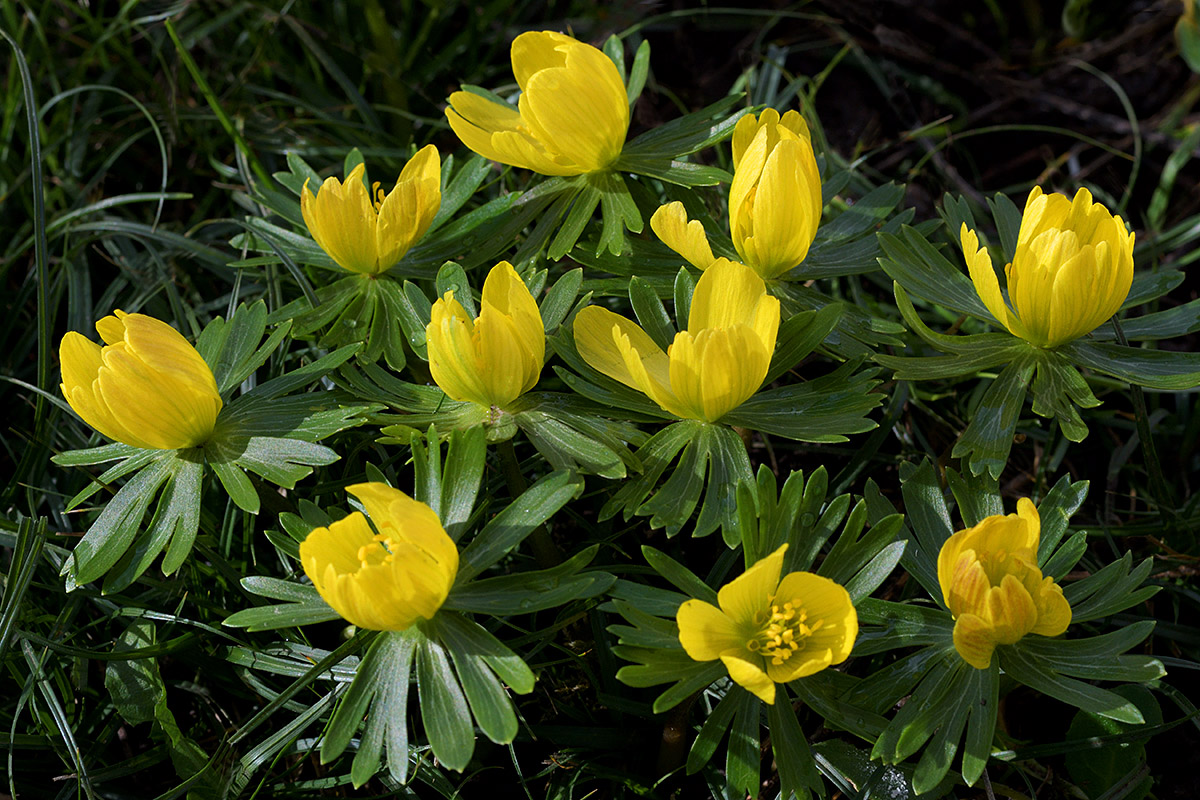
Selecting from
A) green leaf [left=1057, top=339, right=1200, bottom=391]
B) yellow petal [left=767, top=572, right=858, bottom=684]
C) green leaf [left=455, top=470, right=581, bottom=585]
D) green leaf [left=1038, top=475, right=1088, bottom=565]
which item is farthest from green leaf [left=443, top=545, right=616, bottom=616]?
green leaf [left=1057, top=339, right=1200, bottom=391]

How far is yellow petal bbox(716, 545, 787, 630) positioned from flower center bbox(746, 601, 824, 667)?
14 millimetres

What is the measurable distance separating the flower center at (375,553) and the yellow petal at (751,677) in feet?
1.55

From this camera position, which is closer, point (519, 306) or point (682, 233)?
point (519, 306)

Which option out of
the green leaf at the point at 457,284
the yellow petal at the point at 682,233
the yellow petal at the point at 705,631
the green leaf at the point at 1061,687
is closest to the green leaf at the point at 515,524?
the yellow petal at the point at 705,631

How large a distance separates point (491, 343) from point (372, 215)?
0.47 m

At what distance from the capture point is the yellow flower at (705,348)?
154cm

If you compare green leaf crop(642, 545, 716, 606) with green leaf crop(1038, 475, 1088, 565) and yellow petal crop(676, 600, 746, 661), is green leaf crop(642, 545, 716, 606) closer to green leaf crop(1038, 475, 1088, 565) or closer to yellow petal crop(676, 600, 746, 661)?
yellow petal crop(676, 600, 746, 661)

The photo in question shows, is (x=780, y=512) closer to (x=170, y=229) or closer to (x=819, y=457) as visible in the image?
(x=819, y=457)

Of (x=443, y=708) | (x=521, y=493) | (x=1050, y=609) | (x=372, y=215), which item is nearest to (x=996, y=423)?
(x=1050, y=609)

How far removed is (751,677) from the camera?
133 centimetres

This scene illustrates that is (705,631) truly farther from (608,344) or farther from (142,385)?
(142,385)

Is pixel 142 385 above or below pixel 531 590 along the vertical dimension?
above

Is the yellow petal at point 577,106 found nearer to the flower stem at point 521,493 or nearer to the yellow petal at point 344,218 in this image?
the yellow petal at point 344,218

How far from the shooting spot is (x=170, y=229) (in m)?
2.95
